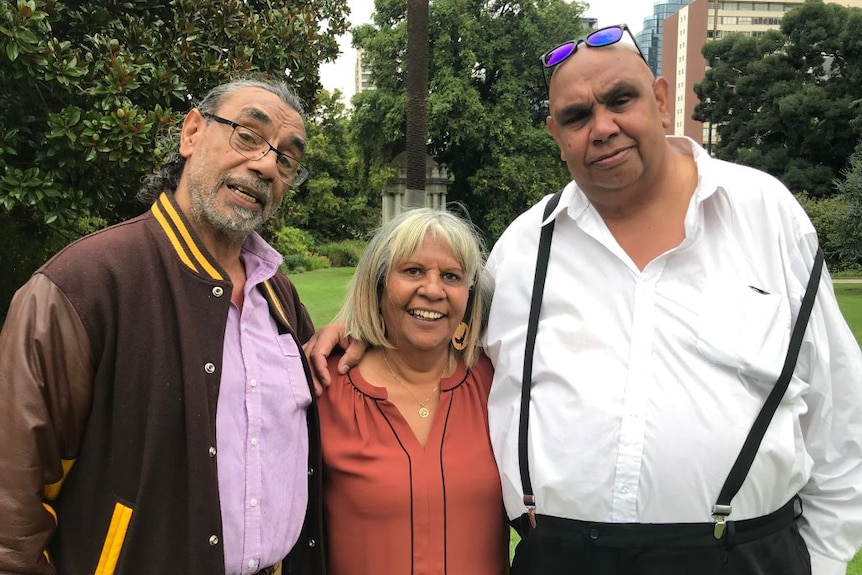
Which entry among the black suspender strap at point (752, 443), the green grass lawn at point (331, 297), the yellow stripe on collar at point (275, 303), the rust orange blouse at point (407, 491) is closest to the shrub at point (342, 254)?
the green grass lawn at point (331, 297)

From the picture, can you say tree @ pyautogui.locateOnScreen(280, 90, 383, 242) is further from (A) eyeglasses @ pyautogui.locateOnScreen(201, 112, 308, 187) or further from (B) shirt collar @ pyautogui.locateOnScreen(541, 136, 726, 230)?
(B) shirt collar @ pyautogui.locateOnScreen(541, 136, 726, 230)

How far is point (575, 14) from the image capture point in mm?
26141

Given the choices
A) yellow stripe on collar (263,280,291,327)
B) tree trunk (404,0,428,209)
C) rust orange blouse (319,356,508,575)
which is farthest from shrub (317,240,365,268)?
rust orange blouse (319,356,508,575)

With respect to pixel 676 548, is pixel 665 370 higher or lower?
higher

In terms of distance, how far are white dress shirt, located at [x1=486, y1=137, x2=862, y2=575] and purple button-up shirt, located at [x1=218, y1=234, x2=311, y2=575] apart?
740mm

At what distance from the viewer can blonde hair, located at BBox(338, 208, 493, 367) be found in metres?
2.57

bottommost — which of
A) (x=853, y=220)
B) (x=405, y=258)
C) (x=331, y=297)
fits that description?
(x=331, y=297)

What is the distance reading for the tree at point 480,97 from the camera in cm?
2419

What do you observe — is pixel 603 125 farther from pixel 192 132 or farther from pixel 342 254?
pixel 342 254

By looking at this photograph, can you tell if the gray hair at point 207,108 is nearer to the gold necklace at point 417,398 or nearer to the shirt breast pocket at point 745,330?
the gold necklace at point 417,398

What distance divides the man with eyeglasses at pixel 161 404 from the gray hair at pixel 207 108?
0.36ft

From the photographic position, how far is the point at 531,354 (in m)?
2.24

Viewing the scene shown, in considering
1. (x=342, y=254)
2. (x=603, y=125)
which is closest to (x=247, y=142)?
(x=603, y=125)

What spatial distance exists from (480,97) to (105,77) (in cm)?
2254
